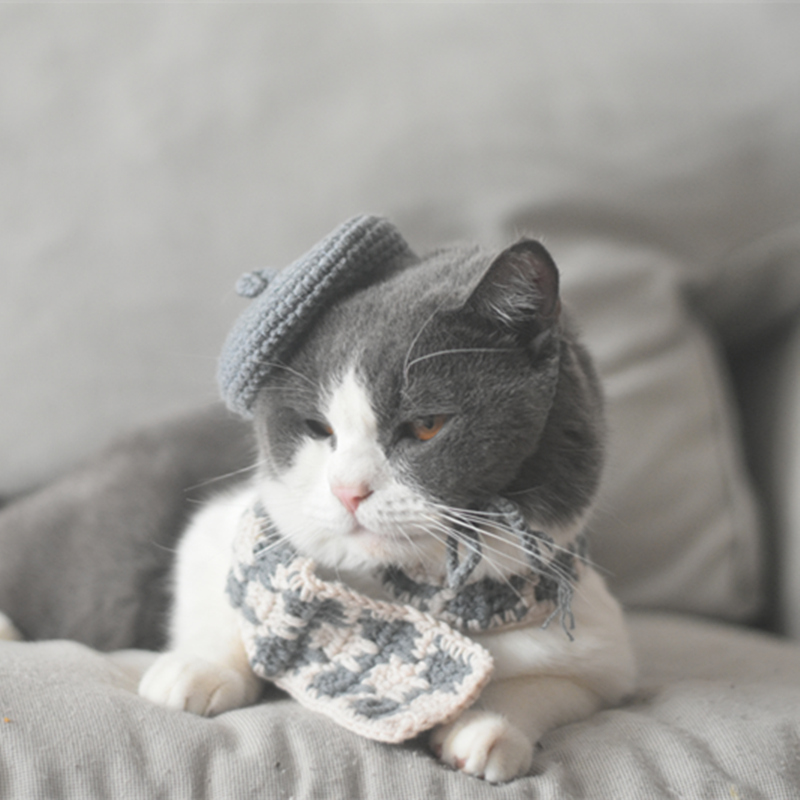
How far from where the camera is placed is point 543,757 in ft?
2.32

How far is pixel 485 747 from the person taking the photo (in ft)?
2.18

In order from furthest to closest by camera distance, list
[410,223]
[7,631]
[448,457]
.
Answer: [410,223] → [7,631] → [448,457]

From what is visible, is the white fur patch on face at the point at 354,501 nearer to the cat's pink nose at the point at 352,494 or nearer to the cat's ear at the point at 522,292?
the cat's pink nose at the point at 352,494

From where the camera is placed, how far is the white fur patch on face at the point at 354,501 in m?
0.66

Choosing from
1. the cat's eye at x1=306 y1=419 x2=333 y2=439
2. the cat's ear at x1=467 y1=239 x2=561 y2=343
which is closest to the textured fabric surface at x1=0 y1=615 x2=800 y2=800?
the cat's eye at x1=306 y1=419 x2=333 y2=439

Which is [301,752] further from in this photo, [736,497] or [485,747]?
[736,497]

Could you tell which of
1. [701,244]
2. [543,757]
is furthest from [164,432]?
[701,244]

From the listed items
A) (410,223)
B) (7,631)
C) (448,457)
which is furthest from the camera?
(410,223)

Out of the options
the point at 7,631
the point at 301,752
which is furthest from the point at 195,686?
the point at 7,631

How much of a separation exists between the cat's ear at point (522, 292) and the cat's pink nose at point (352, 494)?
0.58 feet

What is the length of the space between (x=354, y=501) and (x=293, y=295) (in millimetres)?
190

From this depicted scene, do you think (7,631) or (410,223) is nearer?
(7,631)

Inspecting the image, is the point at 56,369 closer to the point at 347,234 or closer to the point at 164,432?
the point at 164,432

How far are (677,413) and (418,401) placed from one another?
748mm
